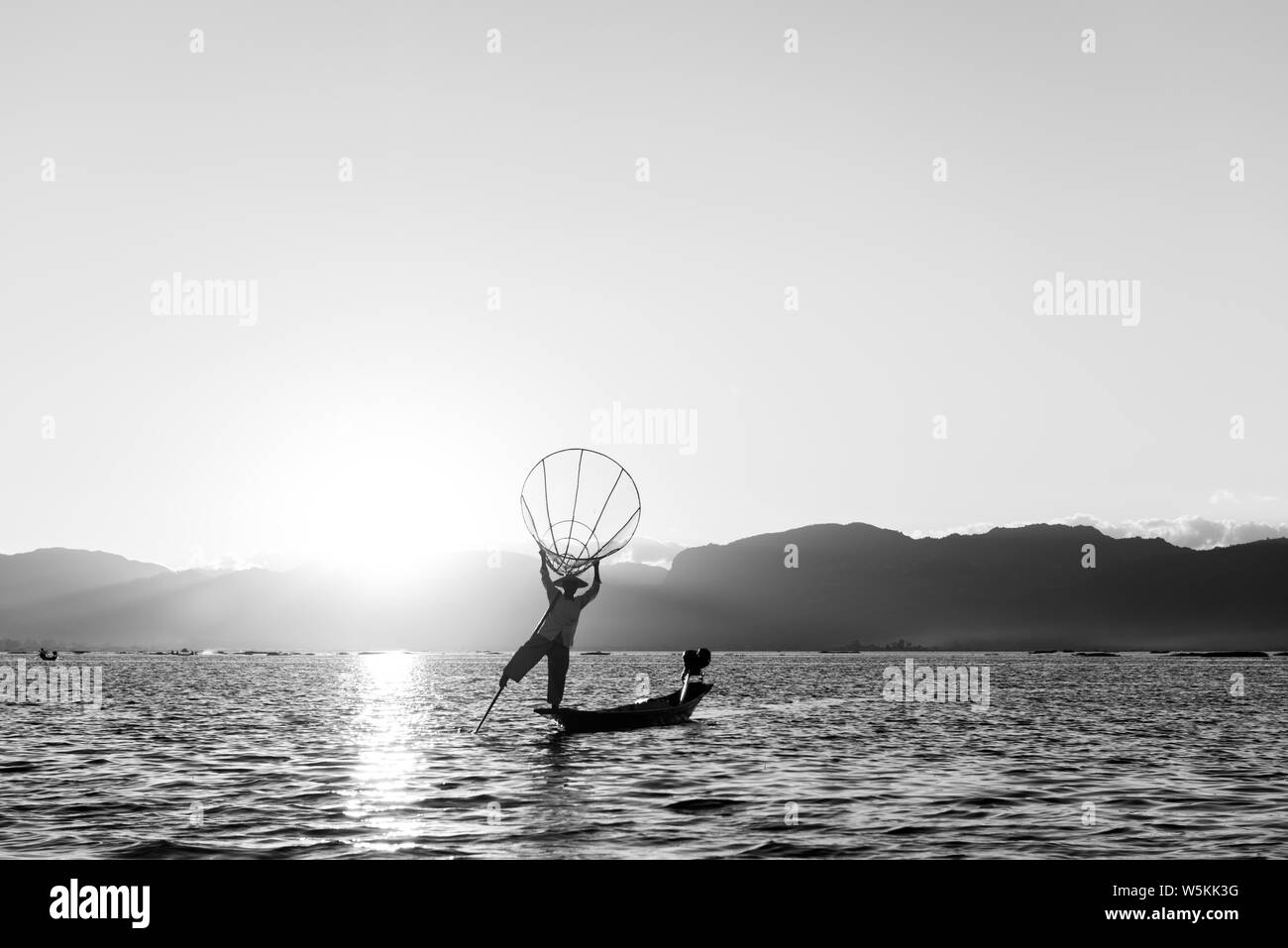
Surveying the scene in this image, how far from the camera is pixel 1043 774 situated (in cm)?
4372

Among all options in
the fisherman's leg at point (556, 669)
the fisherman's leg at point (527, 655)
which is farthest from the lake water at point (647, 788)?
the fisherman's leg at point (527, 655)

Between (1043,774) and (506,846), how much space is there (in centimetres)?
2444

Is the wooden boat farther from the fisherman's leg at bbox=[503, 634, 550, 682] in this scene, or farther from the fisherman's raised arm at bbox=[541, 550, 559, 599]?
the fisherman's raised arm at bbox=[541, 550, 559, 599]

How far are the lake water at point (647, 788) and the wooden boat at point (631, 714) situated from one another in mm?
1175

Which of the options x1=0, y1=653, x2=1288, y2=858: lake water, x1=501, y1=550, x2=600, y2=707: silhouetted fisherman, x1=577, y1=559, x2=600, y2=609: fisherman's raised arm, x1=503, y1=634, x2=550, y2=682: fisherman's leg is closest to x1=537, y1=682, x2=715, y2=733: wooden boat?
x1=0, y1=653, x2=1288, y2=858: lake water

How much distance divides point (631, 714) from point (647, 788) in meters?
24.9

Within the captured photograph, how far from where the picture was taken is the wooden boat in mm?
59875

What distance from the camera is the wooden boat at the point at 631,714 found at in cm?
5988

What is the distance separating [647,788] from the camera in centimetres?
3941

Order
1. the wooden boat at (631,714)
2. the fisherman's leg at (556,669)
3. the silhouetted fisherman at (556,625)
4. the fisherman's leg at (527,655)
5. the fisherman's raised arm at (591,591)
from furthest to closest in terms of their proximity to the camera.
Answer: the wooden boat at (631,714), the fisherman's leg at (556,669), the fisherman's leg at (527,655), the silhouetted fisherman at (556,625), the fisherman's raised arm at (591,591)

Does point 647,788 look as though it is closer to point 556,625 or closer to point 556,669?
point 556,625

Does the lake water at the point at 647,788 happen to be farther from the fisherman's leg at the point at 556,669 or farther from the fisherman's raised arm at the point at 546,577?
the fisherman's raised arm at the point at 546,577
